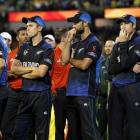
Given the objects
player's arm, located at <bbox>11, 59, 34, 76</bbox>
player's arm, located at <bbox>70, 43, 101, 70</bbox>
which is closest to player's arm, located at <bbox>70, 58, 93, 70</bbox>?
player's arm, located at <bbox>70, 43, 101, 70</bbox>

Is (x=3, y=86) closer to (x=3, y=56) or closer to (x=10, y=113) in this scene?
(x=3, y=56)

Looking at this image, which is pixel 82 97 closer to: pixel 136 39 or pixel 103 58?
pixel 136 39

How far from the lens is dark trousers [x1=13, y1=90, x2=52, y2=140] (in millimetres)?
10203

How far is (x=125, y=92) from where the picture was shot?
33.0 feet

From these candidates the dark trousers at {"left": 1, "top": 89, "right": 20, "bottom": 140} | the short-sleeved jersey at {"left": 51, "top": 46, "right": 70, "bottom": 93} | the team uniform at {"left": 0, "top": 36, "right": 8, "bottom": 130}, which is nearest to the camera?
the team uniform at {"left": 0, "top": 36, "right": 8, "bottom": 130}

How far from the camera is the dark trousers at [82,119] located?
34.3 feet

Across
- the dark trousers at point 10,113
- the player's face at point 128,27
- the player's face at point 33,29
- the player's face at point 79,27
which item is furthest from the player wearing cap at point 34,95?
the player's face at point 128,27

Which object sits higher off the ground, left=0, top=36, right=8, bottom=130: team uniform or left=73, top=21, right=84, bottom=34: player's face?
left=73, top=21, right=84, bottom=34: player's face

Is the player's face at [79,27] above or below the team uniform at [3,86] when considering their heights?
above

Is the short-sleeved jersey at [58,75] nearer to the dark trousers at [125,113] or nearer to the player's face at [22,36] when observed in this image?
the player's face at [22,36]

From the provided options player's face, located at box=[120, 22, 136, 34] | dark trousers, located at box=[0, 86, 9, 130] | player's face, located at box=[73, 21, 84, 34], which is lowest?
dark trousers, located at box=[0, 86, 9, 130]

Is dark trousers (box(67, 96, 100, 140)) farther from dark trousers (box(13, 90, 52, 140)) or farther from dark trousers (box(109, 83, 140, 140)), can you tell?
dark trousers (box(13, 90, 52, 140))

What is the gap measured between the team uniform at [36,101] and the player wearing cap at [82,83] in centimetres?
39

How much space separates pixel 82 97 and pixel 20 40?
2.60 metres
